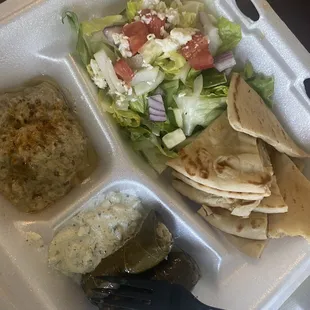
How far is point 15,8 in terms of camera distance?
180 cm

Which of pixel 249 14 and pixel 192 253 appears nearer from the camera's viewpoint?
pixel 192 253

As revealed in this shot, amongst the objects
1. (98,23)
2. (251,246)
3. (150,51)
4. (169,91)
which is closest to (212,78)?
(169,91)

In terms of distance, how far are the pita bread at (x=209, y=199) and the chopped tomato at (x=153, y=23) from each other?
0.58 m

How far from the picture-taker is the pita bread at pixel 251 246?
2.04 metres

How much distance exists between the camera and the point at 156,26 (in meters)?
1.94

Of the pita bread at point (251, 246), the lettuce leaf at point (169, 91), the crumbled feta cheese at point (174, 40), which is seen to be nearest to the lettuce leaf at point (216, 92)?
the lettuce leaf at point (169, 91)

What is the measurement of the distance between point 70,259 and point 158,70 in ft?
2.53

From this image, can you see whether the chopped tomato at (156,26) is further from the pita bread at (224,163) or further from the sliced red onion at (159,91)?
the pita bread at (224,163)

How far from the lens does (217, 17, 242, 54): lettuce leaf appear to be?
6.69 feet

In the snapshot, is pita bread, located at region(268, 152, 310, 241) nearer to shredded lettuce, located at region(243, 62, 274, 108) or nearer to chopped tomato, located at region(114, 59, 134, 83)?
shredded lettuce, located at region(243, 62, 274, 108)

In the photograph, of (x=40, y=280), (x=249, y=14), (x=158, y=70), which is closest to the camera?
(x=40, y=280)

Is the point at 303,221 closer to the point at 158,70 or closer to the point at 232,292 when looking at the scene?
the point at 232,292

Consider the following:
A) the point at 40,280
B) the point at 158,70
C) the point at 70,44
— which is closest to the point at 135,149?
the point at 158,70

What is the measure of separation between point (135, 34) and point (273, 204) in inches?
32.8
